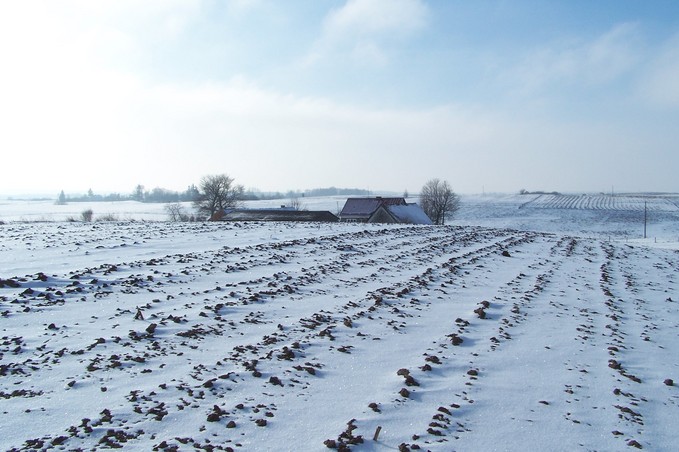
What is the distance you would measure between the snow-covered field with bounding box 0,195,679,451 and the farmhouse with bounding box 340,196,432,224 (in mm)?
36532

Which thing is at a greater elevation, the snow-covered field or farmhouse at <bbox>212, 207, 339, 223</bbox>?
farmhouse at <bbox>212, 207, 339, 223</bbox>

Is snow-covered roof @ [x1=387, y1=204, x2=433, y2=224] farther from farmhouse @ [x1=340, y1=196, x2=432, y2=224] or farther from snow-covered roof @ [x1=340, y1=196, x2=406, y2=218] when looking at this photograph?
snow-covered roof @ [x1=340, y1=196, x2=406, y2=218]

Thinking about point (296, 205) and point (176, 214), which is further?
point (296, 205)

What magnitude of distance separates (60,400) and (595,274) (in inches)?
649

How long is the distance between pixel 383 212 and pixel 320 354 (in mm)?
45660

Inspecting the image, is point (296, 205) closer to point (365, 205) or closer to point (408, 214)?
point (365, 205)

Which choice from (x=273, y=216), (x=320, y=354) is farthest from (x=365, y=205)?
(x=320, y=354)

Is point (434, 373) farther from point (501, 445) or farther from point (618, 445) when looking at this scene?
point (618, 445)

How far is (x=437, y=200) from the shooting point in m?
75.3

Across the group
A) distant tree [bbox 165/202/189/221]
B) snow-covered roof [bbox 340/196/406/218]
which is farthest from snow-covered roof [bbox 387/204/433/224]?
distant tree [bbox 165/202/189/221]

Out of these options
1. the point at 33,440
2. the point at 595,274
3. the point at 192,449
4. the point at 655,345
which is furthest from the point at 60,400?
the point at 595,274

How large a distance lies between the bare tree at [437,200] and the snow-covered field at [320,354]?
2331 inches

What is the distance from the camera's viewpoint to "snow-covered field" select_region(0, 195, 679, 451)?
5406 mm

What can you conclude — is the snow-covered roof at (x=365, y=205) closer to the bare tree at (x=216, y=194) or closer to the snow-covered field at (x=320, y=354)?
the bare tree at (x=216, y=194)
